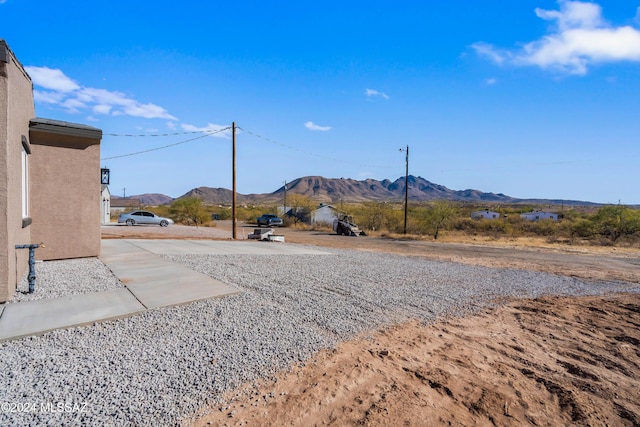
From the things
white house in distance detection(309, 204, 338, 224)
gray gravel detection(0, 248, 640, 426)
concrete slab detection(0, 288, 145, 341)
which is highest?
white house in distance detection(309, 204, 338, 224)

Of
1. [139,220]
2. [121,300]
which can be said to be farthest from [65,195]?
[139,220]

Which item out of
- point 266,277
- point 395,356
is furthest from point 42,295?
point 395,356

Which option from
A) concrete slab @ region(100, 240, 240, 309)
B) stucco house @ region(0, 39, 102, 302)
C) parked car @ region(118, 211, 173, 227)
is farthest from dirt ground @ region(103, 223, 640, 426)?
parked car @ region(118, 211, 173, 227)

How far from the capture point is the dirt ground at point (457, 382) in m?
3.41

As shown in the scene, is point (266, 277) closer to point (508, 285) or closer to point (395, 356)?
Result: point (395, 356)

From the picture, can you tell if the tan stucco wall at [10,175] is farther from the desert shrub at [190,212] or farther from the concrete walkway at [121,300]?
the desert shrub at [190,212]

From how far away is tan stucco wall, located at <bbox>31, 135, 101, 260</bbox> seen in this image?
890 centimetres

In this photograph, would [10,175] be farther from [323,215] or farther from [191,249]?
[323,215]

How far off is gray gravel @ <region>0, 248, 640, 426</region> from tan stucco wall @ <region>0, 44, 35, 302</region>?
4.15ft

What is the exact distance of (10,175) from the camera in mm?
5824

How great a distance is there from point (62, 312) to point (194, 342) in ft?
7.33

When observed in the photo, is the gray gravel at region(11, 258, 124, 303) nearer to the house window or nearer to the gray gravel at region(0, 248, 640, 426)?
the gray gravel at region(0, 248, 640, 426)

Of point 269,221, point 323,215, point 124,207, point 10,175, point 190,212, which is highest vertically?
point 10,175

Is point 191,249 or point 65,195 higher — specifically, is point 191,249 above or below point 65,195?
below
